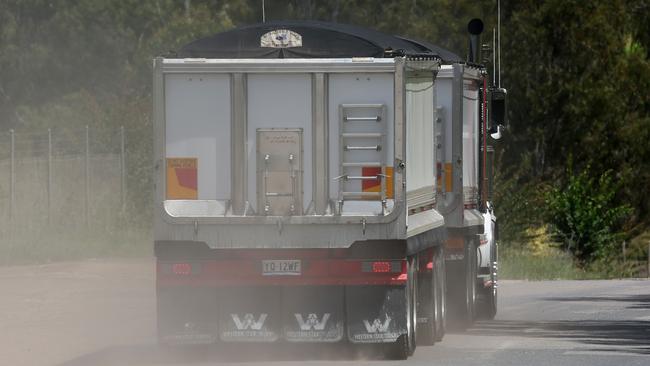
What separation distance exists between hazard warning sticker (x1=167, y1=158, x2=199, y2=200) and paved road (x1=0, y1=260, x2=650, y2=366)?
150cm

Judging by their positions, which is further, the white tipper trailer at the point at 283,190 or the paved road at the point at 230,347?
the paved road at the point at 230,347

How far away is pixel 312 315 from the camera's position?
57.5ft

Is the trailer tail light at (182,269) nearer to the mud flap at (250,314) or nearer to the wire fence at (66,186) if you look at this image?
the mud flap at (250,314)

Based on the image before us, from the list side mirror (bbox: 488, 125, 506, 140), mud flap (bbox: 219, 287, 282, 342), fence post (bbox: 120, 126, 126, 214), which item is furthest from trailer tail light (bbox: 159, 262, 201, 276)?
fence post (bbox: 120, 126, 126, 214)

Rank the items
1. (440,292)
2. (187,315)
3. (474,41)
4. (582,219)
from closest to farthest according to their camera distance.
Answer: (187,315) → (440,292) → (474,41) → (582,219)

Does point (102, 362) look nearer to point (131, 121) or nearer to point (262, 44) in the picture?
point (262, 44)

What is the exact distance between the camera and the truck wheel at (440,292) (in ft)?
65.7

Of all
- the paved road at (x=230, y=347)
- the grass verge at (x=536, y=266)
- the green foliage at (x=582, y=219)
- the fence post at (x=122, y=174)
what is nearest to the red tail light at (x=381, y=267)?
the paved road at (x=230, y=347)

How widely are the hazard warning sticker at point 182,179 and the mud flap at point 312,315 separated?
1.24 metres

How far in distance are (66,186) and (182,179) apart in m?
25.0

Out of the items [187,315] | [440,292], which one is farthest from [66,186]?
[187,315]

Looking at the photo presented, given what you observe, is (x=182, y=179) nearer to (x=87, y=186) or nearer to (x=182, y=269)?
(x=182, y=269)

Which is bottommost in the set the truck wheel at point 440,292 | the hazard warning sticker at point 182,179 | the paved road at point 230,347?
the paved road at point 230,347

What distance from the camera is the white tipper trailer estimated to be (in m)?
17.2
